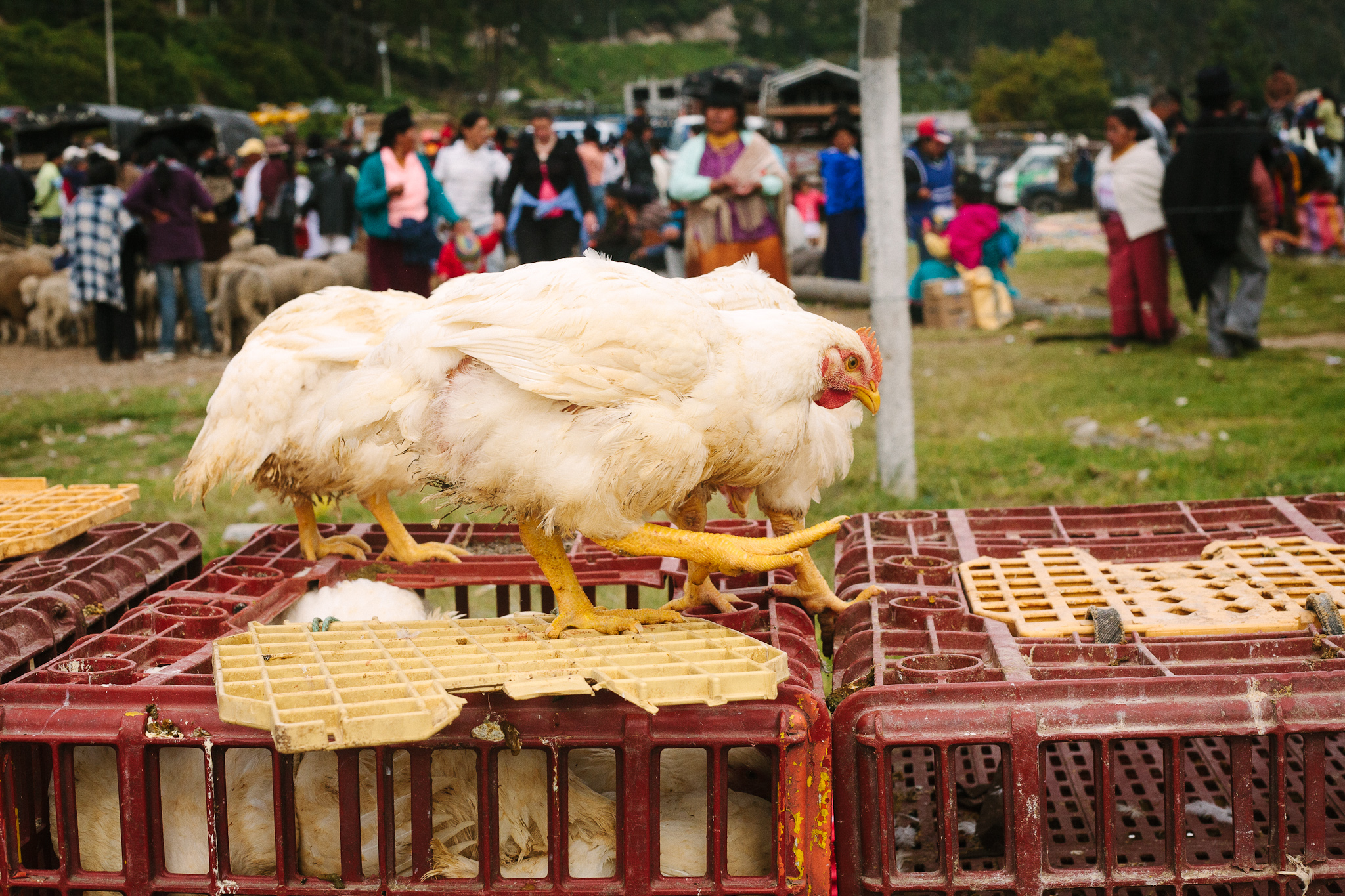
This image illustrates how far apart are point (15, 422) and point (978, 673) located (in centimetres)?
874

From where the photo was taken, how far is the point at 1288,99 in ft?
51.6

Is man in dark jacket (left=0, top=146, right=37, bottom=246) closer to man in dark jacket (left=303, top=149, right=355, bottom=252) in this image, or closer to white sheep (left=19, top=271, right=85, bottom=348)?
white sheep (left=19, top=271, right=85, bottom=348)

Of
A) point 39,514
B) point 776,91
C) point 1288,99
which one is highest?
point 776,91

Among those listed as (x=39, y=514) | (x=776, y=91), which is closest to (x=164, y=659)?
(x=39, y=514)

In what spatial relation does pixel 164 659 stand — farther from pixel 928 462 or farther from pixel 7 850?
pixel 928 462

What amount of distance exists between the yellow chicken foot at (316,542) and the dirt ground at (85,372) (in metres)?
7.28

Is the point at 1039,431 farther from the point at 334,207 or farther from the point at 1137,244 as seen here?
the point at 334,207

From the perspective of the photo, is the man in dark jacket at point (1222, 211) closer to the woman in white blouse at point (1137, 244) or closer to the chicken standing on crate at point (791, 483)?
the woman in white blouse at point (1137, 244)

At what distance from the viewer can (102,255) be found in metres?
12.0

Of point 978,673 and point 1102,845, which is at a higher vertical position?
point 978,673

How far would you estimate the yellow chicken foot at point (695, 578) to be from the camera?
311cm

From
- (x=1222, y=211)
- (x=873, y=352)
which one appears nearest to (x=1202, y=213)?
(x=1222, y=211)

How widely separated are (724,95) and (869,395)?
5.16m

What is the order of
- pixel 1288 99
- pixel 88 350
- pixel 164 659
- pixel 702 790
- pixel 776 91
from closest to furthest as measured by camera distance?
1. pixel 702 790
2. pixel 164 659
3. pixel 88 350
4. pixel 1288 99
5. pixel 776 91
